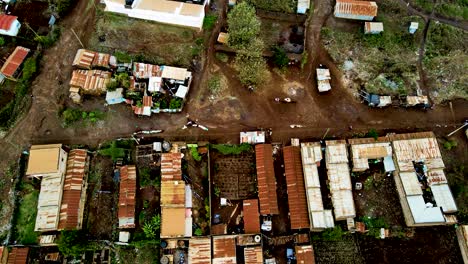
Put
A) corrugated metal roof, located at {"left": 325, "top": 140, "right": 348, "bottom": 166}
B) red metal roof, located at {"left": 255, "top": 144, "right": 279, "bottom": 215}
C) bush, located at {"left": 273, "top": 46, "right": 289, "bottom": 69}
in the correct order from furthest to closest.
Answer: bush, located at {"left": 273, "top": 46, "right": 289, "bottom": 69}, corrugated metal roof, located at {"left": 325, "top": 140, "right": 348, "bottom": 166}, red metal roof, located at {"left": 255, "top": 144, "right": 279, "bottom": 215}

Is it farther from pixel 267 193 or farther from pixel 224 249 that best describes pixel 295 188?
pixel 224 249

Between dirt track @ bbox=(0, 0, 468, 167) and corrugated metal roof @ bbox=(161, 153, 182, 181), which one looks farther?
dirt track @ bbox=(0, 0, 468, 167)

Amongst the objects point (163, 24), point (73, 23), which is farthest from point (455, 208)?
point (73, 23)

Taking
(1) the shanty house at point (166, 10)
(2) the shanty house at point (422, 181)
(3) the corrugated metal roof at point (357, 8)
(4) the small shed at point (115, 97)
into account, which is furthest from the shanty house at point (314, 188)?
(4) the small shed at point (115, 97)

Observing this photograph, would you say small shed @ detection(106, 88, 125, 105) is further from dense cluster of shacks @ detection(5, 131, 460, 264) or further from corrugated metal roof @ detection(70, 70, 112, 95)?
dense cluster of shacks @ detection(5, 131, 460, 264)

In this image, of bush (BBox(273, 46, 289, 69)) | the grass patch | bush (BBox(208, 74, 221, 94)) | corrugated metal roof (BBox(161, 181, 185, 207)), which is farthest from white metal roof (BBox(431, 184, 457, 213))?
the grass patch

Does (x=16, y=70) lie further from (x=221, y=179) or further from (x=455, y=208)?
(x=455, y=208)

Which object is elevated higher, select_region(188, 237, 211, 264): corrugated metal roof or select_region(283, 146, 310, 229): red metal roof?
select_region(283, 146, 310, 229): red metal roof

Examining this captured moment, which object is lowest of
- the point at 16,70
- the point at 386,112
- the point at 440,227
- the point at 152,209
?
the point at 440,227
